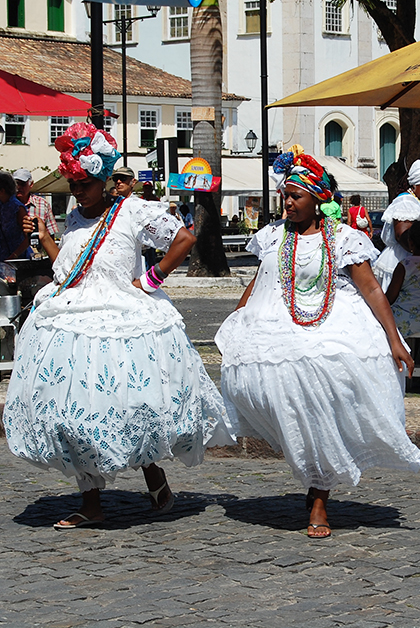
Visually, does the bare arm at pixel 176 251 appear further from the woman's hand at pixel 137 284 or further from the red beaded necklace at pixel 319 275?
the red beaded necklace at pixel 319 275

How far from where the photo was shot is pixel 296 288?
5.42m

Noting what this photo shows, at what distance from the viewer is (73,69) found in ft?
156

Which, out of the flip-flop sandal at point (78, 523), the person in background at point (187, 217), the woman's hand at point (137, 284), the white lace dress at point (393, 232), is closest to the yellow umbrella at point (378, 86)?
the white lace dress at point (393, 232)

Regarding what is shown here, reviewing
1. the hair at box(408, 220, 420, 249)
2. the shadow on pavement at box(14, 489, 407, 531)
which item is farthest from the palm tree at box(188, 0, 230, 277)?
the shadow on pavement at box(14, 489, 407, 531)

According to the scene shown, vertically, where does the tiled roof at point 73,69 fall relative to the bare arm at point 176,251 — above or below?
above

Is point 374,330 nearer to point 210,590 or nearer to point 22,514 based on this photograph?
point 210,590

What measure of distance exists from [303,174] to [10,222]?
517 centimetres

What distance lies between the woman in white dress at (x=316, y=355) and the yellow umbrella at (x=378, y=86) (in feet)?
10.2

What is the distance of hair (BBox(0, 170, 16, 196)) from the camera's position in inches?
396

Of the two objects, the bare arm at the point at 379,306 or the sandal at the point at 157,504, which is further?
the sandal at the point at 157,504

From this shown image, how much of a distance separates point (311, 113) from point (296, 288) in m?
46.2

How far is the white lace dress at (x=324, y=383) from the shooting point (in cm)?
518

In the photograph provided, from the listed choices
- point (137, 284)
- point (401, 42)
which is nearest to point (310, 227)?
point (137, 284)

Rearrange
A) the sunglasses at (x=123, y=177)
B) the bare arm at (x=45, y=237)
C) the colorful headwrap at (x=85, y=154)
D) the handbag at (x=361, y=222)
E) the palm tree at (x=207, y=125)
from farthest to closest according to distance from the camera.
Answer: the handbag at (x=361, y=222) < the palm tree at (x=207, y=125) < the sunglasses at (x=123, y=177) < the bare arm at (x=45, y=237) < the colorful headwrap at (x=85, y=154)
